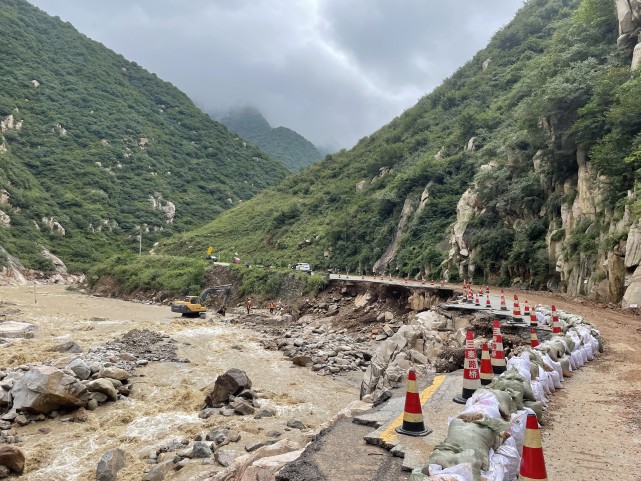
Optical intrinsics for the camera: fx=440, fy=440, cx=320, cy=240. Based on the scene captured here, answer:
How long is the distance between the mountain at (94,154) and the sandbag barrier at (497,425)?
6126 cm

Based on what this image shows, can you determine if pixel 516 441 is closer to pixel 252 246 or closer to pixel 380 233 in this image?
pixel 380 233

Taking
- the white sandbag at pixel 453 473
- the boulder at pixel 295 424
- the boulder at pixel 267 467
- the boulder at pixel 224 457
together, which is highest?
the white sandbag at pixel 453 473

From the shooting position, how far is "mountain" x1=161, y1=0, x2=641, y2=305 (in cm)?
1731

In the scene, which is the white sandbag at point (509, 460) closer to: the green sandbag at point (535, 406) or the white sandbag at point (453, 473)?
the white sandbag at point (453, 473)

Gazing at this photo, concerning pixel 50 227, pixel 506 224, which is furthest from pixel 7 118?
pixel 506 224

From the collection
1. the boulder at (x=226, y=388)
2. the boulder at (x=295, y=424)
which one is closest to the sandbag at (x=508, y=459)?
the boulder at (x=295, y=424)

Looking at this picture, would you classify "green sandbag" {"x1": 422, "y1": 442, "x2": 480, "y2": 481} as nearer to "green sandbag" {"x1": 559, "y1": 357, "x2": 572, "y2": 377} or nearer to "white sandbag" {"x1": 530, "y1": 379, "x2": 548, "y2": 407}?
"white sandbag" {"x1": 530, "y1": 379, "x2": 548, "y2": 407}

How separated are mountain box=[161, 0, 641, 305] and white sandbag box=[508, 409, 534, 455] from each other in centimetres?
1206

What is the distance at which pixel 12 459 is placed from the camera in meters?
7.74

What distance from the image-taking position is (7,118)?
84312 millimetres

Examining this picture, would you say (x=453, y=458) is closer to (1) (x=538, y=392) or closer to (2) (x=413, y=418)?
(2) (x=413, y=418)

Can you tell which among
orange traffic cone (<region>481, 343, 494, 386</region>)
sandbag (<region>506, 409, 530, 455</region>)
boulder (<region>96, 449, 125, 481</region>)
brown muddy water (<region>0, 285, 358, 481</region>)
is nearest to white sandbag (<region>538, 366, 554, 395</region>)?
orange traffic cone (<region>481, 343, 494, 386</region>)

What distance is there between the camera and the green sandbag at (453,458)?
130 inches

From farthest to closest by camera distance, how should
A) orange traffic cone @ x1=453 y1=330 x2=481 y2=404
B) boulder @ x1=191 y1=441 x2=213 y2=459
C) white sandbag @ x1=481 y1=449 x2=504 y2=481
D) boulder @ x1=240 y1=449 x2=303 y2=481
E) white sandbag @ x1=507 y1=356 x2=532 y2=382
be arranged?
boulder @ x1=191 y1=441 x2=213 y2=459 < orange traffic cone @ x1=453 y1=330 x2=481 y2=404 < white sandbag @ x1=507 y1=356 x2=532 y2=382 < boulder @ x1=240 y1=449 x2=303 y2=481 < white sandbag @ x1=481 y1=449 x2=504 y2=481
